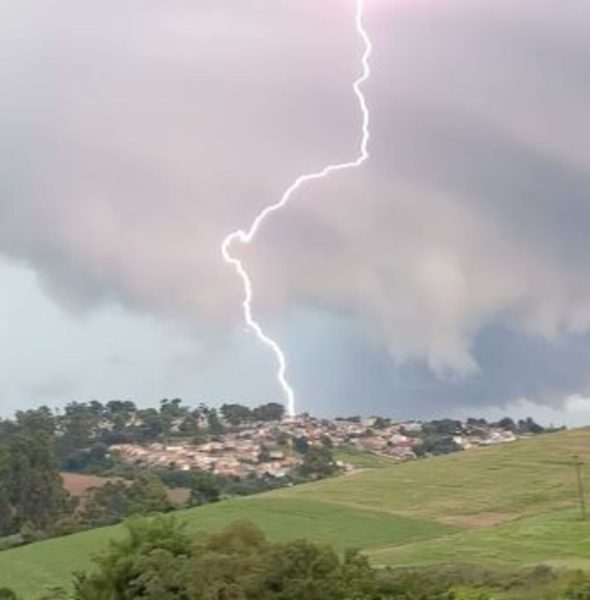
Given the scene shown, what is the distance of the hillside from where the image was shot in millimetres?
62853

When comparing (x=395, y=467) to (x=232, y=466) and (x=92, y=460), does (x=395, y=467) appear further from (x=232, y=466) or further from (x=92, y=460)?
(x=92, y=460)

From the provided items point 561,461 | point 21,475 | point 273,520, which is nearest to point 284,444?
point 21,475

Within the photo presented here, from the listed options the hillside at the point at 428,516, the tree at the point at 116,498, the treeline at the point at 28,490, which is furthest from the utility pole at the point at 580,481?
the treeline at the point at 28,490

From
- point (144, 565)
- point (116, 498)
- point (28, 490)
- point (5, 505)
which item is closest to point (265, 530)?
point (144, 565)

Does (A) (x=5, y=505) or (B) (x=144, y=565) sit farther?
(A) (x=5, y=505)

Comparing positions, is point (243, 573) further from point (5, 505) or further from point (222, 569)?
point (5, 505)

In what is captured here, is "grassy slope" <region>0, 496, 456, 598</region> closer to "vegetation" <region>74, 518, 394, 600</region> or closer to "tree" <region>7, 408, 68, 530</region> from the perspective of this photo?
"vegetation" <region>74, 518, 394, 600</region>

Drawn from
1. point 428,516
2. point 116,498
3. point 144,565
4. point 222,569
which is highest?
point 116,498

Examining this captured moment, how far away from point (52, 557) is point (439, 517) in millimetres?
26652

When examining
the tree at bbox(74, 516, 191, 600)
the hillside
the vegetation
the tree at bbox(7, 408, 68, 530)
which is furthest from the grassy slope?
the tree at bbox(7, 408, 68, 530)

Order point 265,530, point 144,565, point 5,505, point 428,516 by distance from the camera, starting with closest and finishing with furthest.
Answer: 1. point 144,565
2. point 265,530
3. point 428,516
4. point 5,505

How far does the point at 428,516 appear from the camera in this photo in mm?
82938

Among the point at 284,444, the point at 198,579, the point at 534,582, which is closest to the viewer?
the point at 198,579

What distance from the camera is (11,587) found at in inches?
2544
